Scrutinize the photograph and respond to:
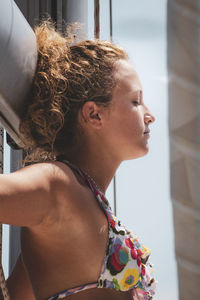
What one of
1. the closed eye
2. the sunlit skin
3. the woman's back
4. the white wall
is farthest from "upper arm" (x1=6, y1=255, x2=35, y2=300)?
the closed eye

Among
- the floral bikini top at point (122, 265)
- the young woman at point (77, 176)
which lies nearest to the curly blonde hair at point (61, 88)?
the young woman at point (77, 176)

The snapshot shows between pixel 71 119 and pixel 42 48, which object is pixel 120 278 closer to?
pixel 71 119

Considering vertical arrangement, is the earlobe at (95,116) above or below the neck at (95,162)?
above

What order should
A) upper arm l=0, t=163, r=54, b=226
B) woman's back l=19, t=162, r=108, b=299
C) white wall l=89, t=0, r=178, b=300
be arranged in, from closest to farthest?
upper arm l=0, t=163, r=54, b=226
woman's back l=19, t=162, r=108, b=299
white wall l=89, t=0, r=178, b=300

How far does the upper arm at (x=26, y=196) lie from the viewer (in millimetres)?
507

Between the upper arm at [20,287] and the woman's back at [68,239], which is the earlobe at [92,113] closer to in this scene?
the woman's back at [68,239]

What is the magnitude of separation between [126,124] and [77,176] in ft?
0.47

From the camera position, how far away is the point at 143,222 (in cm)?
106

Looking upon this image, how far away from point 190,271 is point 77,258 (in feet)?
0.55

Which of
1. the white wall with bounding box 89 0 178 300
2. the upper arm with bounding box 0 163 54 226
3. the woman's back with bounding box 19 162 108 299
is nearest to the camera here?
the upper arm with bounding box 0 163 54 226

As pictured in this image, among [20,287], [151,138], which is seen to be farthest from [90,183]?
[151,138]

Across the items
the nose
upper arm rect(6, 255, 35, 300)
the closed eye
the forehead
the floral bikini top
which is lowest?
upper arm rect(6, 255, 35, 300)

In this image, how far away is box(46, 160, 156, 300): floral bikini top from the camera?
0.66m

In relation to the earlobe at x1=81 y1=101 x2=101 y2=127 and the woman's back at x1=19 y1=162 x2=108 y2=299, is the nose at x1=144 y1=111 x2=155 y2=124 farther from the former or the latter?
the woman's back at x1=19 y1=162 x2=108 y2=299
